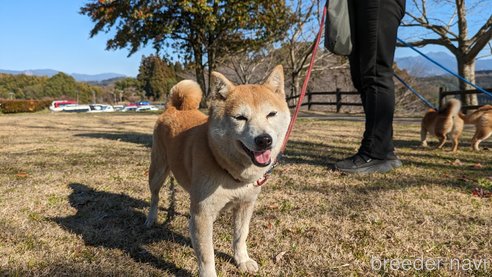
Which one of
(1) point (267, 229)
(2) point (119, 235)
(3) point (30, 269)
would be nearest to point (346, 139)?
(1) point (267, 229)

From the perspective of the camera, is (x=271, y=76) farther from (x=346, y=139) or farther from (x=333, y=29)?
(x=346, y=139)

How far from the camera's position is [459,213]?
2838 millimetres

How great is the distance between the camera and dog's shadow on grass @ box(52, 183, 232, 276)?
2247 mm

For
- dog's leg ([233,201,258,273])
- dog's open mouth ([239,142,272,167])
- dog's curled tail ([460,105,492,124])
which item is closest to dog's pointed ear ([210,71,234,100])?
dog's open mouth ([239,142,272,167])

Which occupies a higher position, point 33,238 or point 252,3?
point 252,3

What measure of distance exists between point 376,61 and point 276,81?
212 cm

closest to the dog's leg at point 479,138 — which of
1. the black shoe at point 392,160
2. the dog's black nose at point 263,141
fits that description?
the black shoe at point 392,160

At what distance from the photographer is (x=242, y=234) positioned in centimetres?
215

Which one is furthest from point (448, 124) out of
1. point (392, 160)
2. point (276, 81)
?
point (276, 81)

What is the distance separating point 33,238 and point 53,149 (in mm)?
4269

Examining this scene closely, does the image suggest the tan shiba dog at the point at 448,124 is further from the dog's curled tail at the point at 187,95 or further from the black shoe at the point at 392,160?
the dog's curled tail at the point at 187,95

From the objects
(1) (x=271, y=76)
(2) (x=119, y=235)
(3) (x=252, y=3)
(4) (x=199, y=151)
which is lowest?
Result: (2) (x=119, y=235)

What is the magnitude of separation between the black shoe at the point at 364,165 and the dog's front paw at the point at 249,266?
2377mm

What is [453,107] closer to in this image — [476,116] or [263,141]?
[476,116]
